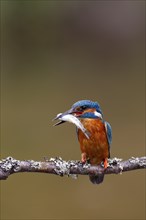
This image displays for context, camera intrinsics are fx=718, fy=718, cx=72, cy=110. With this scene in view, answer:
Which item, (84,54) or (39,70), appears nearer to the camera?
(39,70)

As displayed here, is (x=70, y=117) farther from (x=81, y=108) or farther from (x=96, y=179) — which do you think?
(x=96, y=179)

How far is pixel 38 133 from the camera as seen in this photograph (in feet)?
16.6

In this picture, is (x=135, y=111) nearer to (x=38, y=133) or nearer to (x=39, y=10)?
(x=38, y=133)

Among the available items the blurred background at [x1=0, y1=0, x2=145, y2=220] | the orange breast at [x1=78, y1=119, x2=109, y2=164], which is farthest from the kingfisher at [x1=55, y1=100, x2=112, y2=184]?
the blurred background at [x1=0, y1=0, x2=145, y2=220]

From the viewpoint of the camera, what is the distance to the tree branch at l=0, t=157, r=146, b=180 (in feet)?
5.49

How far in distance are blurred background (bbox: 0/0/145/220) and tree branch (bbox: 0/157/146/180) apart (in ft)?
5.92

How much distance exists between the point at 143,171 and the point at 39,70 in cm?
340

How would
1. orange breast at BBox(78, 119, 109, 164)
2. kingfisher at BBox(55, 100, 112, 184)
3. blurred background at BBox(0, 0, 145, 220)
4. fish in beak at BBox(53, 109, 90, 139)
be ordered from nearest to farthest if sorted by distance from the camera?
fish in beak at BBox(53, 109, 90, 139) < kingfisher at BBox(55, 100, 112, 184) < orange breast at BBox(78, 119, 109, 164) < blurred background at BBox(0, 0, 145, 220)

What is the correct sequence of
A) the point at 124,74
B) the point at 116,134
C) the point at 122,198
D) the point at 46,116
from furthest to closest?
the point at 124,74
the point at 46,116
the point at 116,134
the point at 122,198

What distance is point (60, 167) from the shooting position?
1682mm

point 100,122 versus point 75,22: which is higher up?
point 75,22

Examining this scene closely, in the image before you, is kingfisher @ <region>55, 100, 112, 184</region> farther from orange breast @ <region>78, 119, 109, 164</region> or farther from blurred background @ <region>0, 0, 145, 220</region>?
blurred background @ <region>0, 0, 145, 220</region>

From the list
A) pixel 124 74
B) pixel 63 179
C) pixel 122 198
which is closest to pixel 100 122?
pixel 122 198

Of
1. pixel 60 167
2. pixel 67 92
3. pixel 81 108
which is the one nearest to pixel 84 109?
pixel 81 108
